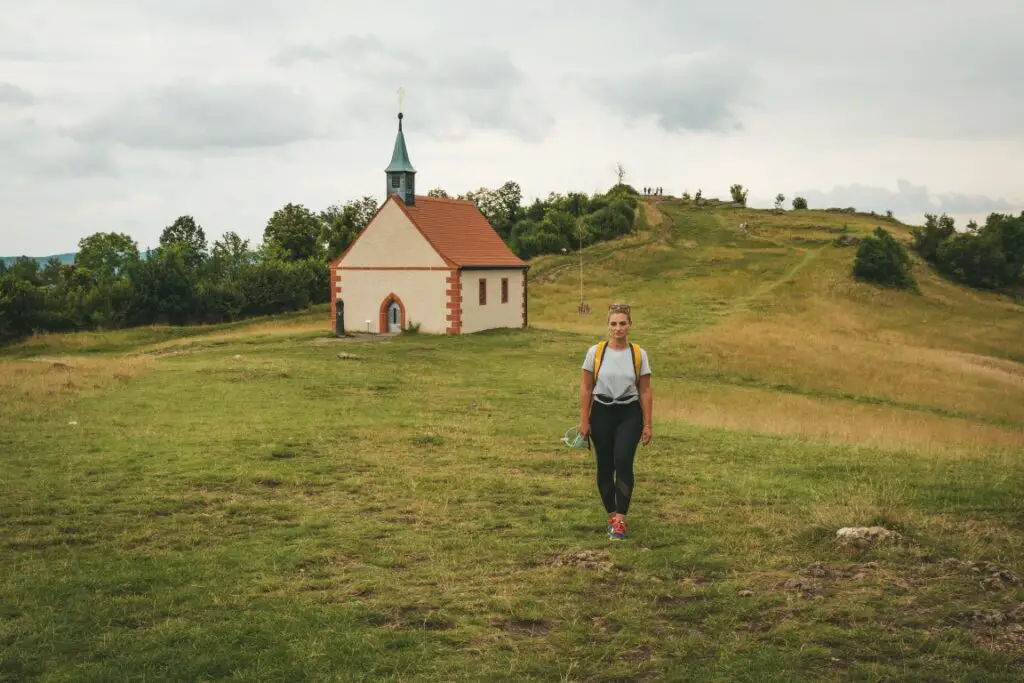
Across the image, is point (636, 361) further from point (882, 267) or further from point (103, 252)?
point (103, 252)

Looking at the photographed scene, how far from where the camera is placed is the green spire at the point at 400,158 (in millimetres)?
42375

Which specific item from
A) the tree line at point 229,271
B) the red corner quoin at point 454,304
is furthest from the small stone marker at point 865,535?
the tree line at point 229,271

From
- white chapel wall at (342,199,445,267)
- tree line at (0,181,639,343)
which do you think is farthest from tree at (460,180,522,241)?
white chapel wall at (342,199,445,267)

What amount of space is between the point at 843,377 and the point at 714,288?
35042 mm

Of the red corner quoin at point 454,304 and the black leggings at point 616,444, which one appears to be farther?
the red corner quoin at point 454,304

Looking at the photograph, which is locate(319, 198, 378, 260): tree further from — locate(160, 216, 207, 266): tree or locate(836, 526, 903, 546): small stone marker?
locate(836, 526, 903, 546): small stone marker

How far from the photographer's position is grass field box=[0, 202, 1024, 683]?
6543 mm

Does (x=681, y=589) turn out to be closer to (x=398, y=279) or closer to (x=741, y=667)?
(x=741, y=667)

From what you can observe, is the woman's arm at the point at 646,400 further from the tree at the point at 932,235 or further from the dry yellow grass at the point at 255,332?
the tree at the point at 932,235

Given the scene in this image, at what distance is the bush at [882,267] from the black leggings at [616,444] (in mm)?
69135

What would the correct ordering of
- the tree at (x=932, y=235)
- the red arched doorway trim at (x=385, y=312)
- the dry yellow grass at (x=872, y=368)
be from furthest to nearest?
the tree at (x=932, y=235), the red arched doorway trim at (x=385, y=312), the dry yellow grass at (x=872, y=368)

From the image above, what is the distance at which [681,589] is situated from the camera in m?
7.90

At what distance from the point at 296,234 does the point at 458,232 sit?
61194 millimetres

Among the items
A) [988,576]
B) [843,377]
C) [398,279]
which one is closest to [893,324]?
[843,377]
